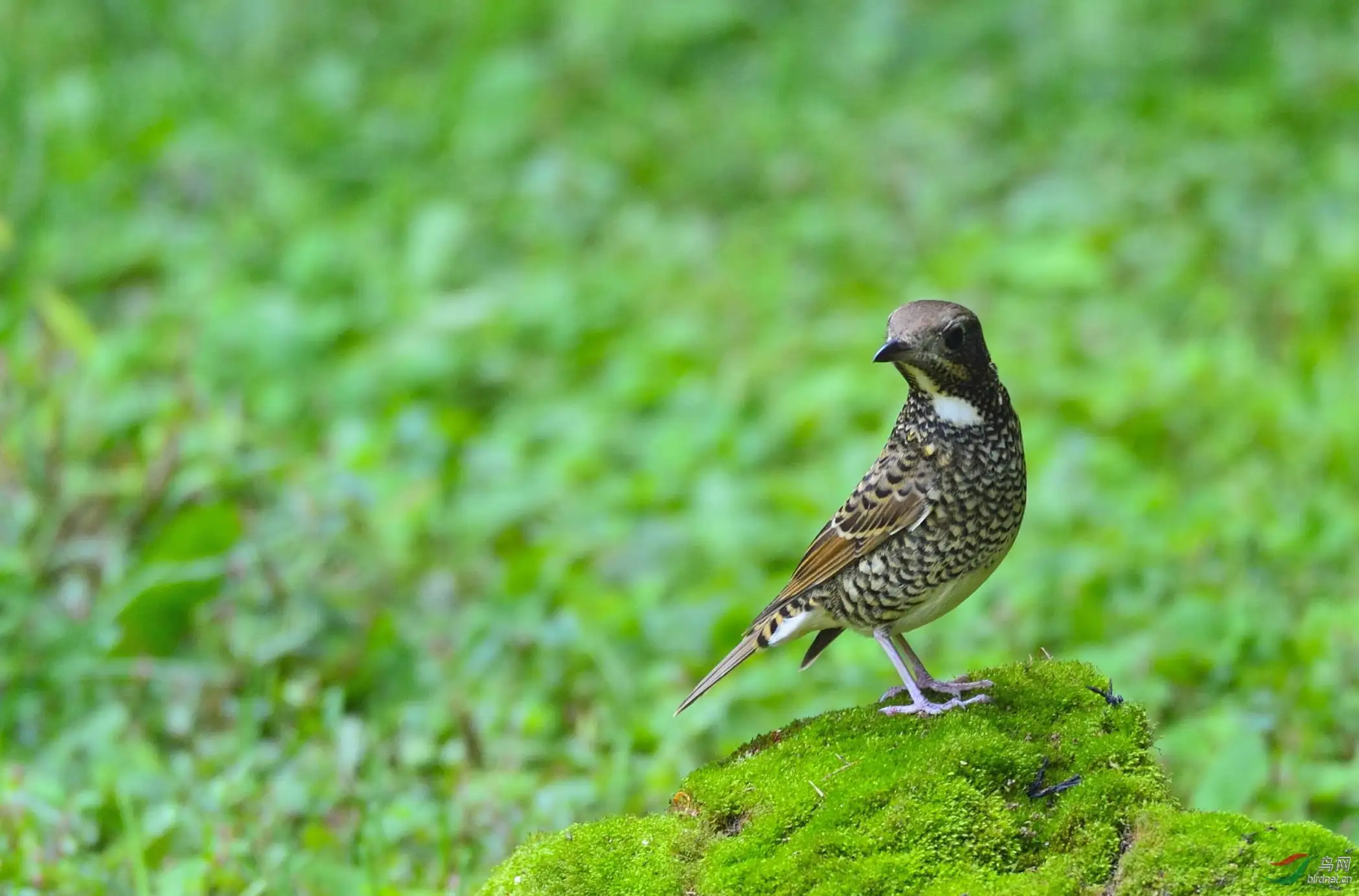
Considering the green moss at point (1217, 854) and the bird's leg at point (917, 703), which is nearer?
the green moss at point (1217, 854)

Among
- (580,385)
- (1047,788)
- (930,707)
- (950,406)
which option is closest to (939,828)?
(1047,788)

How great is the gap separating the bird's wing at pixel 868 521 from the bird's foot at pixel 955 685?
1.20ft

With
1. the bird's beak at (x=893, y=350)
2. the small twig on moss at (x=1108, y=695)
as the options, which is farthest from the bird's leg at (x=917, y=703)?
the bird's beak at (x=893, y=350)

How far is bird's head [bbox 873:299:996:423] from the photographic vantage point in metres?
3.67

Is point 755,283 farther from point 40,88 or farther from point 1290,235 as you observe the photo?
point 40,88

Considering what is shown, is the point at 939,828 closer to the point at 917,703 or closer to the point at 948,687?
the point at 917,703

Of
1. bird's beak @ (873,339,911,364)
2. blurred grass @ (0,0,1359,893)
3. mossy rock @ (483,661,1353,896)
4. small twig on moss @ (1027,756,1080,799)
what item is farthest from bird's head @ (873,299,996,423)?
blurred grass @ (0,0,1359,893)

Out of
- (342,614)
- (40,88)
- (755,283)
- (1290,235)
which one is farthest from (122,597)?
(1290,235)

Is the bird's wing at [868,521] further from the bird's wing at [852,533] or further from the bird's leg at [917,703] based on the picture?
the bird's leg at [917,703]

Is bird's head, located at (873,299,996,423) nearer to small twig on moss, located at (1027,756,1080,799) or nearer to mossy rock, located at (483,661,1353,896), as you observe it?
mossy rock, located at (483,661,1353,896)

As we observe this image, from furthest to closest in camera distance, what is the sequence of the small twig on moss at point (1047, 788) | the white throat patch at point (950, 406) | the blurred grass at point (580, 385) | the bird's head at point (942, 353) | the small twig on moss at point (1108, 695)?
the blurred grass at point (580, 385), the white throat patch at point (950, 406), the bird's head at point (942, 353), the small twig on moss at point (1108, 695), the small twig on moss at point (1047, 788)

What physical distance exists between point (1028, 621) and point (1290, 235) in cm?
407

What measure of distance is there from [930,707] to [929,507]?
50cm

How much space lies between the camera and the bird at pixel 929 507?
12.1 feet
